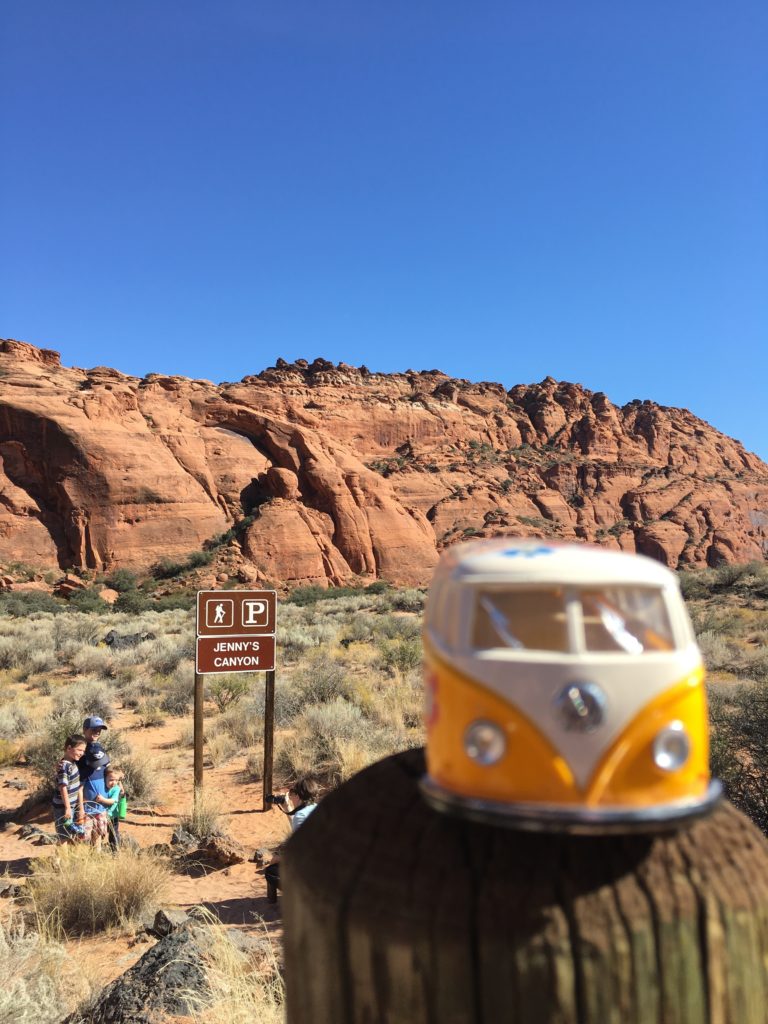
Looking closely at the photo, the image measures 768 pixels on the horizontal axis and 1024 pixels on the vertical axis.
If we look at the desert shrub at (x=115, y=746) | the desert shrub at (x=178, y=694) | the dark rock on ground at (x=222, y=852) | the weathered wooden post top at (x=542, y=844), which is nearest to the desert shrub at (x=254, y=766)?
the desert shrub at (x=115, y=746)

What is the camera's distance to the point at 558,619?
3.93 ft

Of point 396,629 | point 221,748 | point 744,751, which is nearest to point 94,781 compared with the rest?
point 221,748

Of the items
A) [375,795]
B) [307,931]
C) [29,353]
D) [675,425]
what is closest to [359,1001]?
[307,931]

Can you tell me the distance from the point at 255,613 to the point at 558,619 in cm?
721

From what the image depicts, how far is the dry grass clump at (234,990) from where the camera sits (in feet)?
9.76

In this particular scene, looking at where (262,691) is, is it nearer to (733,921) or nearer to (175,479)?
(733,921)

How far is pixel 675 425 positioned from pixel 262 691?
91.3m

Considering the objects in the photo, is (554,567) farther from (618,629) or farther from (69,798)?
(69,798)

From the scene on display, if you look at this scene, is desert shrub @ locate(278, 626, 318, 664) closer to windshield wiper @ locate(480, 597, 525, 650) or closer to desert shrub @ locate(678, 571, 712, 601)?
windshield wiper @ locate(480, 597, 525, 650)

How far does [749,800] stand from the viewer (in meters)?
5.87

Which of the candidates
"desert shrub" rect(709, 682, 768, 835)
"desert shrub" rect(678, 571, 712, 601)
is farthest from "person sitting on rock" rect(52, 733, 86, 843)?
"desert shrub" rect(678, 571, 712, 601)

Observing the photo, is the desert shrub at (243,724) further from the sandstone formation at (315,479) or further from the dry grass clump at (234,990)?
the sandstone formation at (315,479)

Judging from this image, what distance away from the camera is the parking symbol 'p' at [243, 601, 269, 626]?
26.4 feet

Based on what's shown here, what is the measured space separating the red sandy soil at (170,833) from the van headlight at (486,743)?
4111 mm
